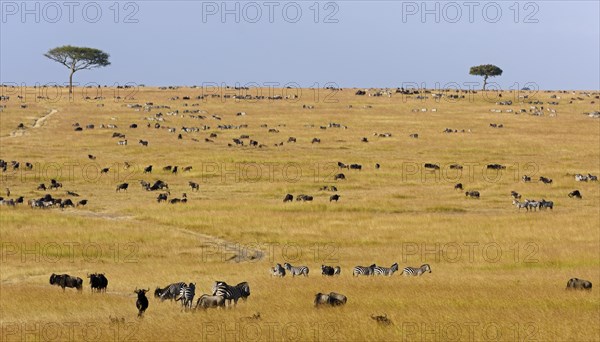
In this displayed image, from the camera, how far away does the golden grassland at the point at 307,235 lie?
19156mm

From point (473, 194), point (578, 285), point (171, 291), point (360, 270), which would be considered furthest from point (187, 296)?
point (473, 194)

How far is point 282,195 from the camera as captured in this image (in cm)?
5425

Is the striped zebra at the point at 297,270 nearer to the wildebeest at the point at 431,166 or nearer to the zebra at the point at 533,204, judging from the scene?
the zebra at the point at 533,204

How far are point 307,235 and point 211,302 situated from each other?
17605 millimetres

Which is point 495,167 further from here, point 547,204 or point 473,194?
point 547,204

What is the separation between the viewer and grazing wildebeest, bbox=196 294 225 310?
2127 centimetres

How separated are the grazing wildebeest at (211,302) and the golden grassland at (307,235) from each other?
2.72 ft

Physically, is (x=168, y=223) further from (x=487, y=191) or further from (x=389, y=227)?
(x=487, y=191)

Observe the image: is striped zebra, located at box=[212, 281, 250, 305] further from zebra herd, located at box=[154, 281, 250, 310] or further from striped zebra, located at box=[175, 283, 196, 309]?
striped zebra, located at box=[175, 283, 196, 309]

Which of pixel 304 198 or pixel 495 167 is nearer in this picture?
pixel 304 198

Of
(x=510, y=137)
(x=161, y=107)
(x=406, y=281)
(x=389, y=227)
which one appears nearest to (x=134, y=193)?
(x=389, y=227)

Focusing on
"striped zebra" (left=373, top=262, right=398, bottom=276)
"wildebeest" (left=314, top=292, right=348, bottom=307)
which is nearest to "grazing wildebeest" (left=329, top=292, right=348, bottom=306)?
"wildebeest" (left=314, top=292, right=348, bottom=307)

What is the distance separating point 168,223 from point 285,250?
934cm

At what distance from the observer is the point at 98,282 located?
2581 centimetres
